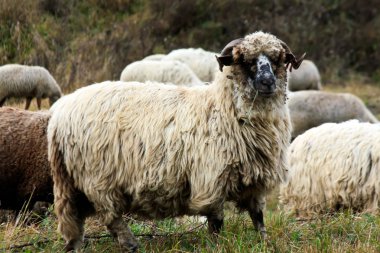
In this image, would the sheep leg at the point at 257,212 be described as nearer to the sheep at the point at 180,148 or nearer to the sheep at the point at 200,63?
the sheep at the point at 180,148

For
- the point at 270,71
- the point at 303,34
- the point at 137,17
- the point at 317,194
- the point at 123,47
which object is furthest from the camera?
the point at 303,34

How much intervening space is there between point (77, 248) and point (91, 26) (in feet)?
45.8

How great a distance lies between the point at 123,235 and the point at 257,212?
3.20 feet

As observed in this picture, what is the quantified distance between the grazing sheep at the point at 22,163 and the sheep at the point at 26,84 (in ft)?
21.0

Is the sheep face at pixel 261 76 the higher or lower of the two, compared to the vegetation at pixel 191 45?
higher

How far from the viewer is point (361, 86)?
2059cm

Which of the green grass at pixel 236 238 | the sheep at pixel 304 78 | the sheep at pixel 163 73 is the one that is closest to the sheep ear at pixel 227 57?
the green grass at pixel 236 238

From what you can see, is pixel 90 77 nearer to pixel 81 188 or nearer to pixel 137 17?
pixel 137 17

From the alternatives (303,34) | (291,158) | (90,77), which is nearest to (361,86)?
(303,34)

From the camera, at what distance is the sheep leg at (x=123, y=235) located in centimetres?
491

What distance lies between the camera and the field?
468 centimetres

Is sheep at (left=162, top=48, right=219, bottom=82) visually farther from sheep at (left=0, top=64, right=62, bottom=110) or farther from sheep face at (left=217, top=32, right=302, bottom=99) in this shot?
sheep face at (left=217, top=32, right=302, bottom=99)

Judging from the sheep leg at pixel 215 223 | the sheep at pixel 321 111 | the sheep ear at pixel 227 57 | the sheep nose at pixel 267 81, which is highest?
the sheep ear at pixel 227 57

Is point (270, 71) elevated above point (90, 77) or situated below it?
above
